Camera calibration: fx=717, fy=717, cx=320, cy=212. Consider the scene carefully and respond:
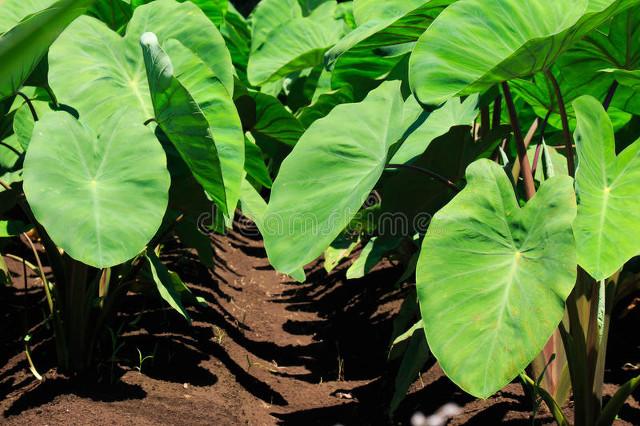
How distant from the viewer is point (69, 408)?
1535 mm

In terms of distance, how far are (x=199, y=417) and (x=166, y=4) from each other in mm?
1103

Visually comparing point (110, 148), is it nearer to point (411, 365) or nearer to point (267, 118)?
point (411, 365)

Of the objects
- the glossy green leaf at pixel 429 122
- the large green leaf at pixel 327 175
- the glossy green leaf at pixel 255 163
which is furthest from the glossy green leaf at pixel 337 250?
the large green leaf at pixel 327 175

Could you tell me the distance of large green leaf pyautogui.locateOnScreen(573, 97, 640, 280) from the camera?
1206 mm

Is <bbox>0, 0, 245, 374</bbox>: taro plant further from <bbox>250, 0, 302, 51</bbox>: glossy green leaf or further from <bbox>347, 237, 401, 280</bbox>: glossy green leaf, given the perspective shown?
<bbox>250, 0, 302, 51</bbox>: glossy green leaf

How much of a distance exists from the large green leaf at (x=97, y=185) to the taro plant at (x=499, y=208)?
25cm

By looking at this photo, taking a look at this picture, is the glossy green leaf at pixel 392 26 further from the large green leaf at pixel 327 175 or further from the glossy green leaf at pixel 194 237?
the glossy green leaf at pixel 194 237

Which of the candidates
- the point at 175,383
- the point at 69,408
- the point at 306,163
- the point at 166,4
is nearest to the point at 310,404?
the point at 175,383

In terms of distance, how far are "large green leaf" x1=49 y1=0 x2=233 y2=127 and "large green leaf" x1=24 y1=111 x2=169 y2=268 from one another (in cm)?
20

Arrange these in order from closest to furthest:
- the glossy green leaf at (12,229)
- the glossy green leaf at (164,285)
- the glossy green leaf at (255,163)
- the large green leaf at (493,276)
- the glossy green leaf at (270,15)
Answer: the large green leaf at (493,276)
the glossy green leaf at (164,285)
the glossy green leaf at (12,229)
the glossy green leaf at (255,163)
the glossy green leaf at (270,15)

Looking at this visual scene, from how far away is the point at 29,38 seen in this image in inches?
53.8

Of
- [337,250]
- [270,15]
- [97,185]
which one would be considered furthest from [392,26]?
[270,15]

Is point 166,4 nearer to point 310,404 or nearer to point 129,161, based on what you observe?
point 129,161

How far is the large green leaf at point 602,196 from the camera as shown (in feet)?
3.96
